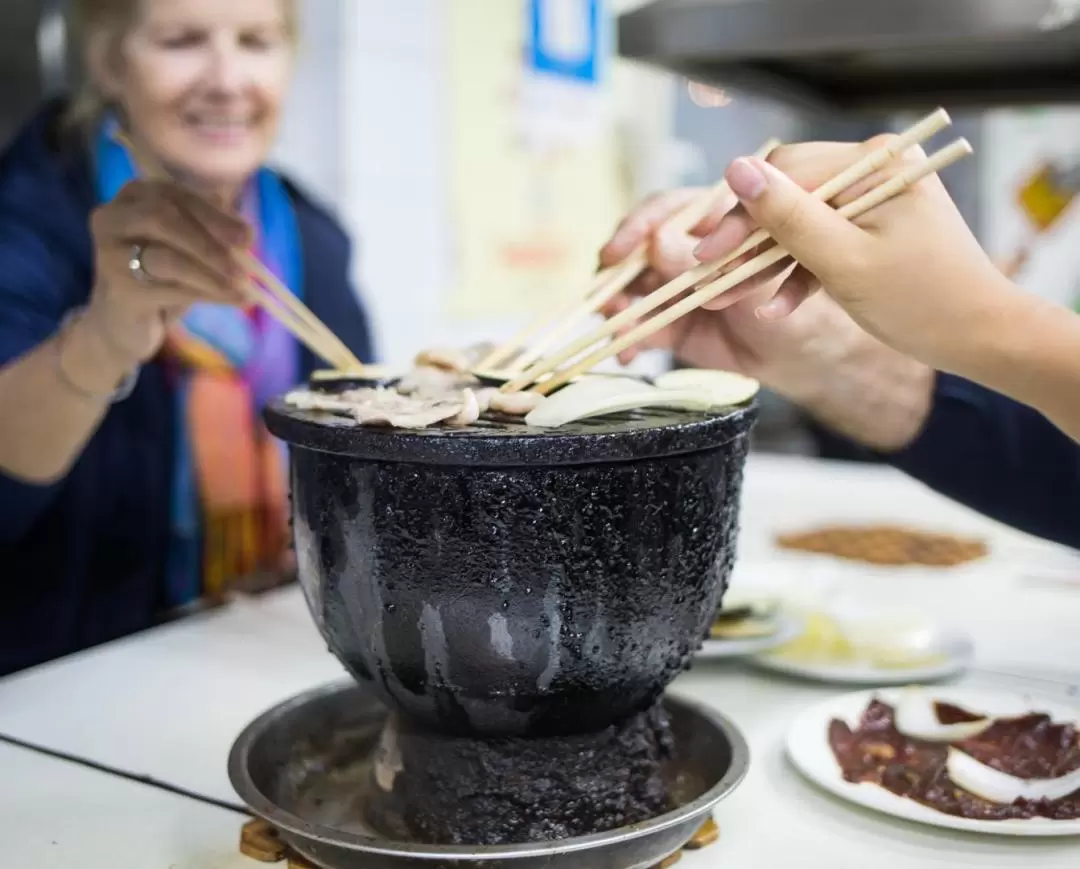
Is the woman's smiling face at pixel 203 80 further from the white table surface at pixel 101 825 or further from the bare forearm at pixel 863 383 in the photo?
the white table surface at pixel 101 825

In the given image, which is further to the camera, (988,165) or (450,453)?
(988,165)

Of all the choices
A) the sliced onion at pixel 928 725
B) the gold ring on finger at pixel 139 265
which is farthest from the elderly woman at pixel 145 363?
the sliced onion at pixel 928 725

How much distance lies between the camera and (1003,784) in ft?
2.93

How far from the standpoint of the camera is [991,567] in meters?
1.63

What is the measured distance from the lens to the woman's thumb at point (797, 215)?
0.71m

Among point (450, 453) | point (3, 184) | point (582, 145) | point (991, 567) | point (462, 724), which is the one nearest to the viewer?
point (450, 453)

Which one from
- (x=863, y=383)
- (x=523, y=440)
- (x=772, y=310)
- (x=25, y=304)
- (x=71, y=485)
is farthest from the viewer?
(x=71, y=485)

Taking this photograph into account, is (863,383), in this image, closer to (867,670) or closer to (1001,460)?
(1001,460)

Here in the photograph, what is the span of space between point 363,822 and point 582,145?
3.78m

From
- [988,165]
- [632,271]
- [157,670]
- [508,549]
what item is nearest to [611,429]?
[508,549]

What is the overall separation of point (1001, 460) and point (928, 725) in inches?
16.0

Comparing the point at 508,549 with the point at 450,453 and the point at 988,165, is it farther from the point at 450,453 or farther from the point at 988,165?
the point at 988,165

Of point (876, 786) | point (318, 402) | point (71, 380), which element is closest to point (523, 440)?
point (318, 402)

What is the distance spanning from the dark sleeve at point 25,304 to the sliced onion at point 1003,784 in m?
1.31
